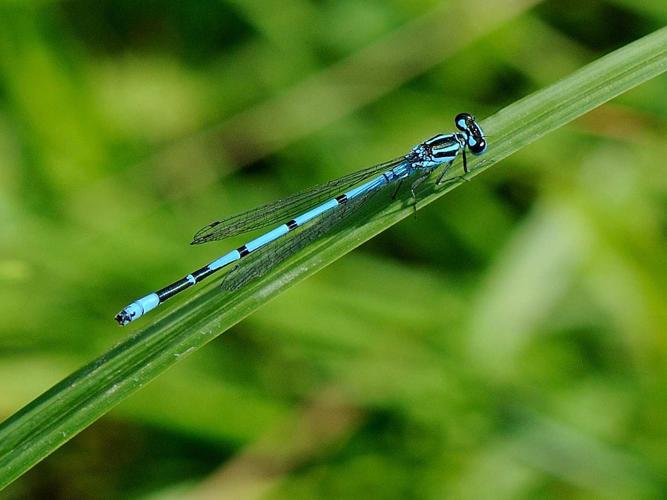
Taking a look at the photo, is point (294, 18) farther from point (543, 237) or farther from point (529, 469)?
point (529, 469)

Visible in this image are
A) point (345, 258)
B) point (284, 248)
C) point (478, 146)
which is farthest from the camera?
point (345, 258)

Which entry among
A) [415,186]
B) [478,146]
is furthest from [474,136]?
[415,186]

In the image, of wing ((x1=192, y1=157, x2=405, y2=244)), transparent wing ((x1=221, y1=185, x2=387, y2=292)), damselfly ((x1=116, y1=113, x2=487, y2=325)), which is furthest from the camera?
wing ((x1=192, y1=157, x2=405, y2=244))

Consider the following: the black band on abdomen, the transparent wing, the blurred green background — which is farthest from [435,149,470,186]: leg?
the black band on abdomen

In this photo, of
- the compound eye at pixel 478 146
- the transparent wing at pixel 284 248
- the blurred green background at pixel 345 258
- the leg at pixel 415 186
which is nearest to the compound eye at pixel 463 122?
the compound eye at pixel 478 146

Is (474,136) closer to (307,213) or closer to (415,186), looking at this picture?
(415,186)

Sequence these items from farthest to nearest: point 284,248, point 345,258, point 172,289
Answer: point 345,258
point 172,289
point 284,248

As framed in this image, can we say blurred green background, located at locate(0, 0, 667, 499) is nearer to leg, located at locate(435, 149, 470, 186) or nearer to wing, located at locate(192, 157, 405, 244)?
wing, located at locate(192, 157, 405, 244)

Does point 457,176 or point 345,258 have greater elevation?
point 345,258
